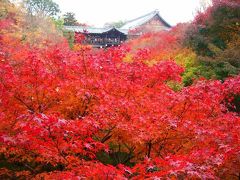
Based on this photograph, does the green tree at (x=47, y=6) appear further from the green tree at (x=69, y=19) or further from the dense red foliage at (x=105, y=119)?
the dense red foliage at (x=105, y=119)

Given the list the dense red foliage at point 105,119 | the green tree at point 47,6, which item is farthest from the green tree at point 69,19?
the dense red foliage at point 105,119

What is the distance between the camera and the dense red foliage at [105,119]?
5797mm

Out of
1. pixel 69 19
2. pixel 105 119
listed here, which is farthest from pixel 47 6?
pixel 105 119

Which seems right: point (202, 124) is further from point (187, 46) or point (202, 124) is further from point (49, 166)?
point (187, 46)

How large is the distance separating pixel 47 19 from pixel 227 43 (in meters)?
16.3

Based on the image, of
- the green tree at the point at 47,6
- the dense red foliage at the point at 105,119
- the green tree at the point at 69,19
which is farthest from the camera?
the green tree at the point at 69,19

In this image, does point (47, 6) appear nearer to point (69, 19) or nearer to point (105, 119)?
point (69, 19)

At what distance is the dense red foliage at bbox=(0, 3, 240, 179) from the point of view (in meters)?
5.80

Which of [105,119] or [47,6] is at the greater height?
[47,6]

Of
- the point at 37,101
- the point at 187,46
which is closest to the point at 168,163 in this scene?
the point at 37,101

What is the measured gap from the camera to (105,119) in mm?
6816

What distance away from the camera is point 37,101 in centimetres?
778

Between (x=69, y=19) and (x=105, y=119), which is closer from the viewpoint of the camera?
(x=105, y=119)

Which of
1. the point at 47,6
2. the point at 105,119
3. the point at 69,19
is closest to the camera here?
the point at 105,119
